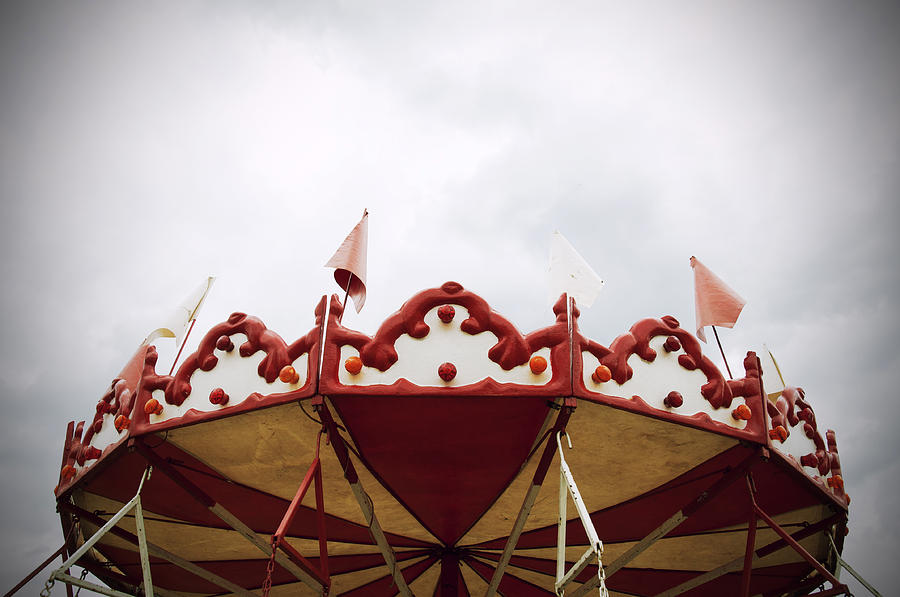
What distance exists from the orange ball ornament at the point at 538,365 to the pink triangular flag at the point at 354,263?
1990 mm

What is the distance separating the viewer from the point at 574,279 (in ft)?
18.9

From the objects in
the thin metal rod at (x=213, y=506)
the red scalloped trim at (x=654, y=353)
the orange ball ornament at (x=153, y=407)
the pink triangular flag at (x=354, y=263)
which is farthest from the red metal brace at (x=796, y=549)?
the orange ball ornament at (x=153, y=407)

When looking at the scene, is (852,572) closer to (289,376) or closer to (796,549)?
(796,549)

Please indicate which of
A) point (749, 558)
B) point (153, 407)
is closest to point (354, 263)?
point (153, 407)

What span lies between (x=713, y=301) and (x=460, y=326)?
282 cm

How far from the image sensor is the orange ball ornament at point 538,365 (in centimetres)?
474

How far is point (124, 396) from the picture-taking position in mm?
5965

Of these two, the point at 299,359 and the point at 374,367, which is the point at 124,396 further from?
the point at 374,367

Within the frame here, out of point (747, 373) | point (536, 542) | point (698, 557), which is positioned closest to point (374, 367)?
point (747, 373)

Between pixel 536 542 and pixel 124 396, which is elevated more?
pixel 124 396

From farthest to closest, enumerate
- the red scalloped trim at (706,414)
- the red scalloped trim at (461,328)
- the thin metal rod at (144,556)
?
1. the thin metal rod at (144,556)
2. the red scalloped trim at (706,414)
3. the red scalloped trim at (461,328)

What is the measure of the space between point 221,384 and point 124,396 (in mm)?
1455

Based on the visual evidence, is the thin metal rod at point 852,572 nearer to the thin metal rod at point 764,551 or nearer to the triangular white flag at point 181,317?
the thin metal rod at point 764,551

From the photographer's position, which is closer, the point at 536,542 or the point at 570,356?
the point at 570,356
